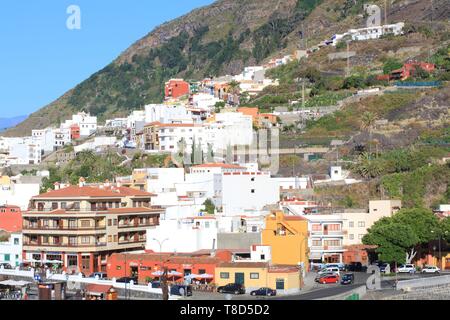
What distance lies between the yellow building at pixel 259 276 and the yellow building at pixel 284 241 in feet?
11.6

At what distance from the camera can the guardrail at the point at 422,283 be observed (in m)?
40.8

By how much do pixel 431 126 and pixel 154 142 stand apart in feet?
82.7

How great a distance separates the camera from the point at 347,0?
168 meters

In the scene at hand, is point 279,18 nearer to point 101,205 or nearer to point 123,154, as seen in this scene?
point 123,154

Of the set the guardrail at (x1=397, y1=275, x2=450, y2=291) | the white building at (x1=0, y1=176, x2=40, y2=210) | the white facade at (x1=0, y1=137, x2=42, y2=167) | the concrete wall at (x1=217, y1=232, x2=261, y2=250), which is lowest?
the guardrail at (x1=397, y1=275, x2=450, y2=291)

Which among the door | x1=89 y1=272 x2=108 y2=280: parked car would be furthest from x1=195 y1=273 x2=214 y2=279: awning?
x1=89 y1=272 x2=108 y2=280: parked car

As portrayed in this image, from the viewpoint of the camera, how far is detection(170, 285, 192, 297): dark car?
1625 inches

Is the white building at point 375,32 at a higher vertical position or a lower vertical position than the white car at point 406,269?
higher

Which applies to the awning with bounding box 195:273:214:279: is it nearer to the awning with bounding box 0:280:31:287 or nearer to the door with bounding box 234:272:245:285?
the door with bounding box 234:272:245:285

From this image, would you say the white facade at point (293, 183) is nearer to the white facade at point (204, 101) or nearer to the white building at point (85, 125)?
the white facade at point (204, 101)

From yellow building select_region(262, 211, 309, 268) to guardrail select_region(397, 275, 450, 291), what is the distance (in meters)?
7.91

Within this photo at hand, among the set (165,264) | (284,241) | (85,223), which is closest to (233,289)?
(165,264)

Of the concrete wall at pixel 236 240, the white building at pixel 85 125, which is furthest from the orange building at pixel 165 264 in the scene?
the white building at pixel 85 125

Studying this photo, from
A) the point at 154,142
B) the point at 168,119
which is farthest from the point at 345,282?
the point at 168,119
